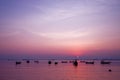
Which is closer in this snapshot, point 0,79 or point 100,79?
point 0,79

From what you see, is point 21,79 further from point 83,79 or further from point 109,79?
point 109,79

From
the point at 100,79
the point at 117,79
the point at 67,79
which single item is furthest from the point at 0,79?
the point at 117,79

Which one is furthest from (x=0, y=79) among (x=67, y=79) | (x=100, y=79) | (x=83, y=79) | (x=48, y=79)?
(x=100, y=79)

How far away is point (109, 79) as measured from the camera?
141 ft

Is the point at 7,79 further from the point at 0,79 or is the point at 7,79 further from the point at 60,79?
the point at 60,79

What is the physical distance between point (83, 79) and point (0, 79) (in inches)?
611

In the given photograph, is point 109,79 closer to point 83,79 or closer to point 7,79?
point 83,79

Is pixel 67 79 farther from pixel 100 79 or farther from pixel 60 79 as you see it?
pixel 100 79

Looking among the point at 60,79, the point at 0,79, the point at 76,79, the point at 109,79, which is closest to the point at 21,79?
the point at 0,79

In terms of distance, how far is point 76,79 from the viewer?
42750mm

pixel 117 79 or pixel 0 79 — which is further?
pixel 117 79

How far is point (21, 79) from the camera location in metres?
41.3

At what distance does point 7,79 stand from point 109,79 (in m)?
19.2

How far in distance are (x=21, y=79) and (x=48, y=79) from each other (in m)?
4.99
